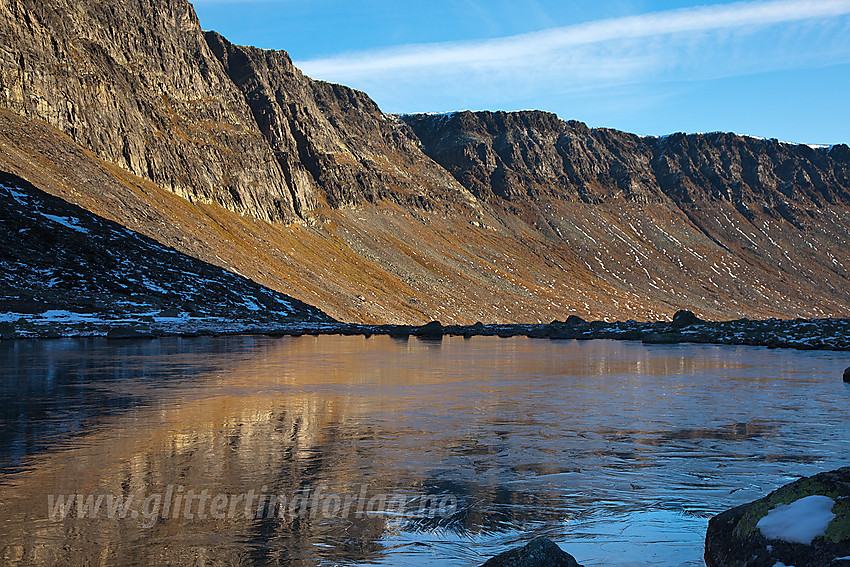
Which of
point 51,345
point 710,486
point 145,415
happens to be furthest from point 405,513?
point 51,345

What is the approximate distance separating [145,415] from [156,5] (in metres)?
156

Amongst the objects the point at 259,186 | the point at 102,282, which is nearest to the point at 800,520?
the point at 102,282

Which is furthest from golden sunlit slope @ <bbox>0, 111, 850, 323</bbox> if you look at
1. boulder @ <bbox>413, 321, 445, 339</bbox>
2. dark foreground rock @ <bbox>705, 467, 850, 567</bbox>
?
dark foreground rock @ <bbox>705, 467, 850, 567</bbox>

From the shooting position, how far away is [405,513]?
30.0 feet

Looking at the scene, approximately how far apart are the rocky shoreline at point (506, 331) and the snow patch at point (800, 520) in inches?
1469

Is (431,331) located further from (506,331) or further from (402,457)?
(402,457)

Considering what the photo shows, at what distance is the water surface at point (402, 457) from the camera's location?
26.3 ft

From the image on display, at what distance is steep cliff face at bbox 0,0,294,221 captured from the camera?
107812 millimetres

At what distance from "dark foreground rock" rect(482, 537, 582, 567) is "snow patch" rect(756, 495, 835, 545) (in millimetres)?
1803

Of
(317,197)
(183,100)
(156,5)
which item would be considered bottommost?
(317,197)

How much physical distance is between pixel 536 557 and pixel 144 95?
141 m

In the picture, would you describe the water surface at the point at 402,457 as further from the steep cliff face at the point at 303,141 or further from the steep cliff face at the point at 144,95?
the steep cliff face at the point at 303,141

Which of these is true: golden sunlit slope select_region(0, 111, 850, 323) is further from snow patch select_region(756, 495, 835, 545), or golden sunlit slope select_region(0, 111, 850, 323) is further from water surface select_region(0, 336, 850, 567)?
snow patch select_region(756, 495, 835, 545)

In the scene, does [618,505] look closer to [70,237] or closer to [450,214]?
[70,237]
